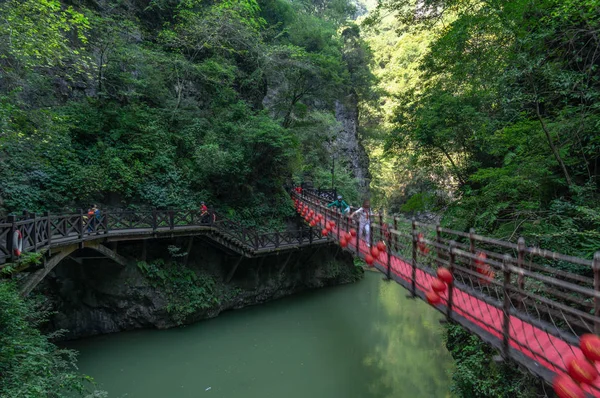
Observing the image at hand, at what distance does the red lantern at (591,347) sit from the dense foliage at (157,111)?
10.0 meters

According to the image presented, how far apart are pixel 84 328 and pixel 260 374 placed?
6061 millimetres

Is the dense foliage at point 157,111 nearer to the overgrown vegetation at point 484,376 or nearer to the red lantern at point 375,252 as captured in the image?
the red lantern at point 375,252

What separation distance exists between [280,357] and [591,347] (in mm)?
8639

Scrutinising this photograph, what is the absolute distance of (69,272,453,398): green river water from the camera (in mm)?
7918

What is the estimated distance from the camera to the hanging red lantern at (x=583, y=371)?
2104mm

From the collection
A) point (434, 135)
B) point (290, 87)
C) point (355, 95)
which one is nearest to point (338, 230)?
point (434, 135)

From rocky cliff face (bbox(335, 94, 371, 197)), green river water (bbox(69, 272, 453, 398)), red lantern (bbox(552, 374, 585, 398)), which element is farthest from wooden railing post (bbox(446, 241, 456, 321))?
rocky cliff face (bbox(335, 94, 371, 197))

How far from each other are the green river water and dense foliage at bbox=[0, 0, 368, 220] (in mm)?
4683

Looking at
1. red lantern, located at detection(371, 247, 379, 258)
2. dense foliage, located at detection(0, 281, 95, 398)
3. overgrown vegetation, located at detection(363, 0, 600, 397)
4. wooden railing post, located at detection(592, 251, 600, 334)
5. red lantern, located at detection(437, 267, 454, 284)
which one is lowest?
dense foliage, located at detection(0, 281, 95, 398)

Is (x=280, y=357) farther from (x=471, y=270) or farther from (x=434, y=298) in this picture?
(x=471, y=270)

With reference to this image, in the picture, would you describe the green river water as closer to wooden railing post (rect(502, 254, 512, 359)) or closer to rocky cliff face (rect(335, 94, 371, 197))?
wooden railing post (rect(502, 254, 512, 359))

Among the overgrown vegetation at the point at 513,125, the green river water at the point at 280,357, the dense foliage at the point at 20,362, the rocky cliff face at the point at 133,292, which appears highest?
the overgrown vegetation at the point at 513,125

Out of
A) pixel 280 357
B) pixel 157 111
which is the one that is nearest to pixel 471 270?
pixel 280 357

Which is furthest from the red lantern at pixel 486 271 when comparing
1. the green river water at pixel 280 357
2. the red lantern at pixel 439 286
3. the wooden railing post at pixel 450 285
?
the green river water at pixel 280 357
